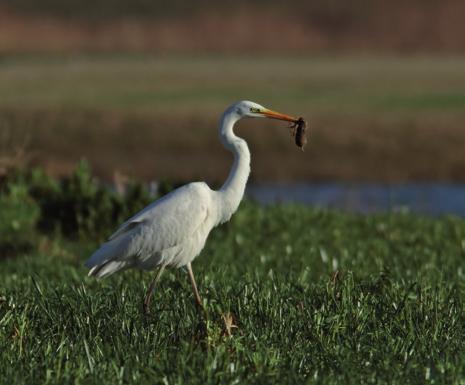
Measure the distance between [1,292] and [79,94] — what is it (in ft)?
133

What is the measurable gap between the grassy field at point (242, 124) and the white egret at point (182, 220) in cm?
1130

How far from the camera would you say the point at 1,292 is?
8.52 metres

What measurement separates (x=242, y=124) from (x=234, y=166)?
89.0ft

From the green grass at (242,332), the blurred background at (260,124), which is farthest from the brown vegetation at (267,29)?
the green grass at (242,332)

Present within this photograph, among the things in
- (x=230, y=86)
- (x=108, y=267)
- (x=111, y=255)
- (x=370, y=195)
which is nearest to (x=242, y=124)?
(x=370, y=195)

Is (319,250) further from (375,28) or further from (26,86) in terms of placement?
(375,28)

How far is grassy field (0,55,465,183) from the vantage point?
30.8 meters

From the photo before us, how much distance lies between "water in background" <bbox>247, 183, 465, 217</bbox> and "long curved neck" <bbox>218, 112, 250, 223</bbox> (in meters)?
13.9

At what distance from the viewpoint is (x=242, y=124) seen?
34.9 meters

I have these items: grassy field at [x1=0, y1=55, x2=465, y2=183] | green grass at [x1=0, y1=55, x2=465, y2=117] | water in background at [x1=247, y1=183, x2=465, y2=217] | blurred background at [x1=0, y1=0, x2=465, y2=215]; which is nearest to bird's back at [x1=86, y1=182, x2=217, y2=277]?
blurred background at [x1=0, y1=0, x2=465, y2=215]

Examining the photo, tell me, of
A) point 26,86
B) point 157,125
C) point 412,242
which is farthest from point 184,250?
point 26,86

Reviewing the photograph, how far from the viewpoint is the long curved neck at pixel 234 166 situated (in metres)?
7.68

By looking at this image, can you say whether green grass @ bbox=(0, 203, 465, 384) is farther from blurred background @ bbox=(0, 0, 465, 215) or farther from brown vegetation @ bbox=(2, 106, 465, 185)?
brown vegetation @ bbox=(2, 106, 465, 185)

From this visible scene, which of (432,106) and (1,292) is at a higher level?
(1,292)
